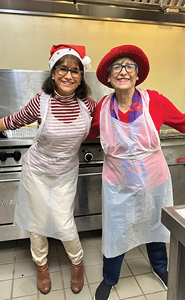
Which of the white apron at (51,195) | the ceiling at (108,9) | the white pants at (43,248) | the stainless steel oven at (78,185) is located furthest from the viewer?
the ceiling at (108,9)

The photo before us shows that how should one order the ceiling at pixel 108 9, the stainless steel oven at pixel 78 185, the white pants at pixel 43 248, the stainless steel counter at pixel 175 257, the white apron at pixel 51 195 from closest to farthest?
the stainless steel counter at pixel 175 257 < the white apron at pixel 51 195 < the white pants at pixel 43 248 < the stainless steel oven at pixel 78 185 < the ceiling at pixel 108 9

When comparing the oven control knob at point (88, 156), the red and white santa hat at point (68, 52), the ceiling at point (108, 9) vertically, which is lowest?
the oven control knob at point (88, 156)

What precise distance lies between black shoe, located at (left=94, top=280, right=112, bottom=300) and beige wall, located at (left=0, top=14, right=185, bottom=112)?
1571 millimetres

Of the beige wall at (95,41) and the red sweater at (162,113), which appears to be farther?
the beige wall at (95,41)

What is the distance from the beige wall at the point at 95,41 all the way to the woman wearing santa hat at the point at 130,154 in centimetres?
94

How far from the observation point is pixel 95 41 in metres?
1.90

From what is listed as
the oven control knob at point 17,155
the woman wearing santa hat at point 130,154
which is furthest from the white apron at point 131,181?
the oven control knob at point 17,155

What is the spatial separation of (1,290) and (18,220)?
41cm

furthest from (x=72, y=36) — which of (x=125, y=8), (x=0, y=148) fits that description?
(x=0, y=148)

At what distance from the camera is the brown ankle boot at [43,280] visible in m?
1.29

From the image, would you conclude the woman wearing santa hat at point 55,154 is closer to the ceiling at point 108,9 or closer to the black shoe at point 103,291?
the black shoe at point 103,291

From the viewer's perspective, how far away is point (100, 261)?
59.7 inches

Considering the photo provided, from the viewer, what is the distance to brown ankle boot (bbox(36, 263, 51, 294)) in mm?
1285

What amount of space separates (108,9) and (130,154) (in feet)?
4.48
